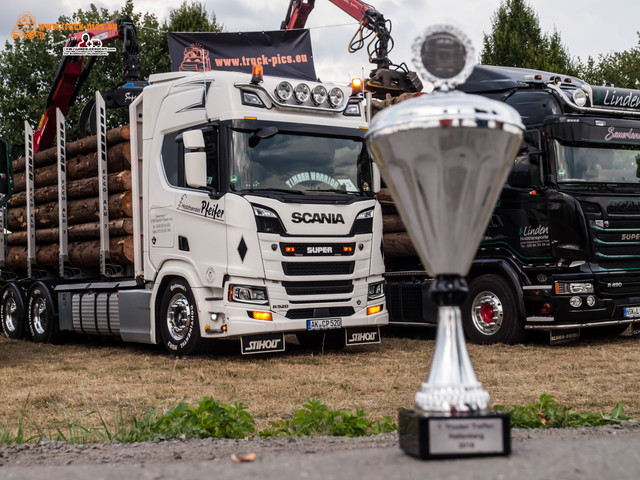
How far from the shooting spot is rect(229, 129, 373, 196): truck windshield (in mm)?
10922

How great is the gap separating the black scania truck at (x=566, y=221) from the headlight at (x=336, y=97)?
2.38 metres

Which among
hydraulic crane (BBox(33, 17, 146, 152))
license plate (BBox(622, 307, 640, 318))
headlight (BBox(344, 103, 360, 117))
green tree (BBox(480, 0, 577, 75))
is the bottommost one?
license plate (BBox(622, 307, 640, 318))

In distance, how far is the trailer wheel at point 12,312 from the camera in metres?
15.8

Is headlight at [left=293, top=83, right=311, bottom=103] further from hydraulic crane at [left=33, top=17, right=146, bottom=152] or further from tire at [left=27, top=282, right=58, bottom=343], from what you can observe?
hydraulic crane at [left=33, top=17, right=146, bottom=152]

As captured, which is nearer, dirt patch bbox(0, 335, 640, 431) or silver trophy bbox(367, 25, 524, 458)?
silver trophy bbox(367, 25, 524, 458)

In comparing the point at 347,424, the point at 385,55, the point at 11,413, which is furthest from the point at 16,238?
the point at 347,424

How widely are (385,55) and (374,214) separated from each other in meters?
6.63

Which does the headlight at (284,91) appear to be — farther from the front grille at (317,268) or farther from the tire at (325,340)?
the tire at (325,340)

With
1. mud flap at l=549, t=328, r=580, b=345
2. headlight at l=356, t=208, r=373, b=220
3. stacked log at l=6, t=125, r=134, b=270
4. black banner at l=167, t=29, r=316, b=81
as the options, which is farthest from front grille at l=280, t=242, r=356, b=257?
black banner at l=167, t=29, r=316, b=81

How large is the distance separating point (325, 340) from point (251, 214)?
3047 millimetres

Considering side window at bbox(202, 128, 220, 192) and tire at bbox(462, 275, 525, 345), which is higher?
side window at bbox(202, 128, 220, 192)

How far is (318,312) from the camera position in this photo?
1133 cm

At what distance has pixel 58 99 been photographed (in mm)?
18078

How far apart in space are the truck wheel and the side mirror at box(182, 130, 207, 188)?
58.0 inches
